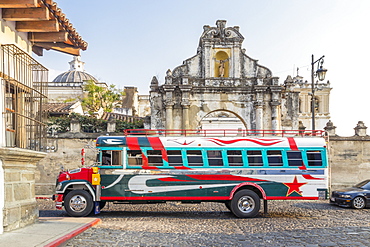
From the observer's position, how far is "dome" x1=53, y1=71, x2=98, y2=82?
189ft

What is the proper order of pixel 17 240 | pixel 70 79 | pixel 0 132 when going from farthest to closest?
pixel 70 79, pixel 0 132, pixel 17 240

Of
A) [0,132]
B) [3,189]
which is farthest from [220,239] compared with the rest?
[0,132]

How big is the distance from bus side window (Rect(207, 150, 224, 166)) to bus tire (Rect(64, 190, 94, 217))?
4511mm

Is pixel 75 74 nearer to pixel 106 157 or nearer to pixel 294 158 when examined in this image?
pixel 106 157

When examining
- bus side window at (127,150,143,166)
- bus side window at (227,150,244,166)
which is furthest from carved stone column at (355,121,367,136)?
bus side window at (127,150,143,166)

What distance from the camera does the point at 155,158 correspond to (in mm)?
14562

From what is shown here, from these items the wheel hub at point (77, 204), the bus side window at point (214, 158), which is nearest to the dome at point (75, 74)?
the wheel hub at point (77, 204)

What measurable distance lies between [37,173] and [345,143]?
18231 millimetres

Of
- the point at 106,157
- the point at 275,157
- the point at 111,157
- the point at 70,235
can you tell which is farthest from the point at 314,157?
the point at 70,235

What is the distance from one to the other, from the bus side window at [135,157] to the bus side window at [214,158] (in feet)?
8.23

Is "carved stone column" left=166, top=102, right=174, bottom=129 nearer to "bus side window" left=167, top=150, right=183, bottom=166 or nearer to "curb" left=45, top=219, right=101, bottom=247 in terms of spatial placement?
"bus side window" left=167, top=150, right=183, bottom=166

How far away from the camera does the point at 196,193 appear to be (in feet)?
47.6

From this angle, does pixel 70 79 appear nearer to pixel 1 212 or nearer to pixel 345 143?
pixel 345 143

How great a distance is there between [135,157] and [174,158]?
56.1 inches
